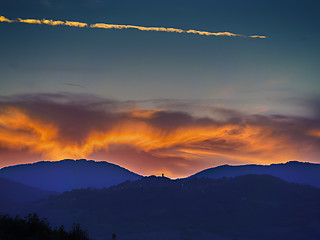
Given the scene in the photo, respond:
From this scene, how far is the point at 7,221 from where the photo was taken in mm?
68750

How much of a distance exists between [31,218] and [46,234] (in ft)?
19.6

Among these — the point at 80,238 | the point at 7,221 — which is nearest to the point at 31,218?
the point at 7,221

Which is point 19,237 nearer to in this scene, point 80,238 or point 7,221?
point 7,221

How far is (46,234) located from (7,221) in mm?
7557

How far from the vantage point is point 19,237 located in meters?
67.0

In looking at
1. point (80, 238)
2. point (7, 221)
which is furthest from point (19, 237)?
point (80, 238)

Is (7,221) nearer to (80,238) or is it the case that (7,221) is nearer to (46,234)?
(46,234)

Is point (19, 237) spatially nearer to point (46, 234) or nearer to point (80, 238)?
point (46, 234)

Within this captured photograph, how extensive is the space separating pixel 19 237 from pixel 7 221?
3.65 metres

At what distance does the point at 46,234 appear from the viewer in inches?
2596

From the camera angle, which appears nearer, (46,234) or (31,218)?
(46,234)

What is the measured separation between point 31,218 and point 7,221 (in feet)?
12.2

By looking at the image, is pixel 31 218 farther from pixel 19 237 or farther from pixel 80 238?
pixel 80 238
